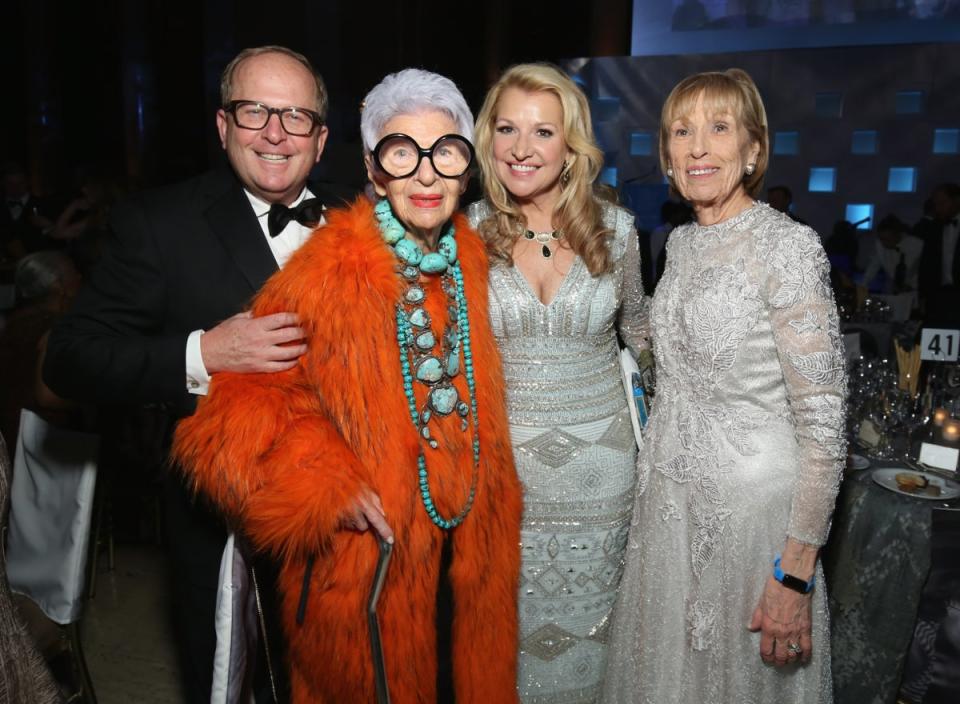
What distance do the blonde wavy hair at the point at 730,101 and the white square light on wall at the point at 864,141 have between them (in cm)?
697

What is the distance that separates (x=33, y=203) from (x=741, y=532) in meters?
7.51

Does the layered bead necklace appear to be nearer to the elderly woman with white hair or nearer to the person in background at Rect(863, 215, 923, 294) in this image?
the elderly woman with white hair

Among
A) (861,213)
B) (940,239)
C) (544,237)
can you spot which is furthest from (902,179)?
(544,237)

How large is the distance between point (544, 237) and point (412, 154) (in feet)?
2.32

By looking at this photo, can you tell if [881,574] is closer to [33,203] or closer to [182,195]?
[182,195]

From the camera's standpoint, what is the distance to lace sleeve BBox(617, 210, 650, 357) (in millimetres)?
2258

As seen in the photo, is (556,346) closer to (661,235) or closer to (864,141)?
(661,235)

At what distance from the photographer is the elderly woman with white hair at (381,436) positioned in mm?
1460

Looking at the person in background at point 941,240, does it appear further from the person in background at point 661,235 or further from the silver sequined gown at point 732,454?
the silver sequined gown at point 732,454

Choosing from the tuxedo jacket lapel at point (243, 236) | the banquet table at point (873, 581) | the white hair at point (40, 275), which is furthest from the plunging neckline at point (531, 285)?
the white hair at point (40, 275)

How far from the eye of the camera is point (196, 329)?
1.81 metres

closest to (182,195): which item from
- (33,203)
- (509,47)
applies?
(33,203)

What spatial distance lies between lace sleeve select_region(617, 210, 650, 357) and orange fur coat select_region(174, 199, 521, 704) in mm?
831

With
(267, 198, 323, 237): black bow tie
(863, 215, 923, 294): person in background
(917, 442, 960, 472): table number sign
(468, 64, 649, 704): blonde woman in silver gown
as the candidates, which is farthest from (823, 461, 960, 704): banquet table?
(863, 215, 923, 294): person in background
